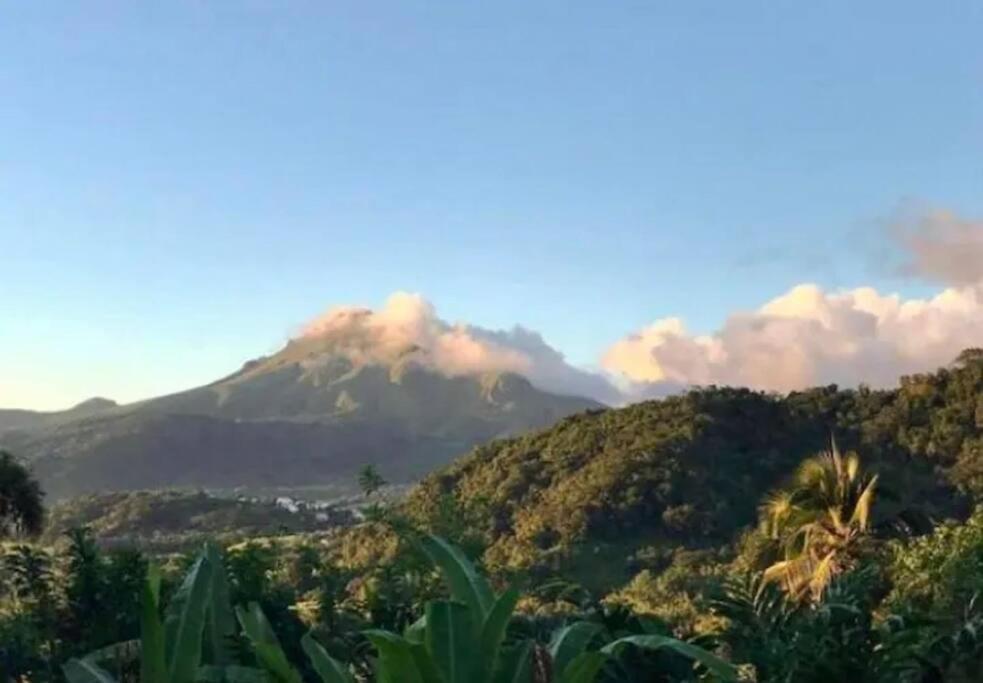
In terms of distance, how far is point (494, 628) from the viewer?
26.7 feet

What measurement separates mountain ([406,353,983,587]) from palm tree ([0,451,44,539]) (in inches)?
1132

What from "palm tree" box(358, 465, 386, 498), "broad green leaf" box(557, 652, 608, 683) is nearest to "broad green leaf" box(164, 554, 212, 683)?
"broad green leaf" box(557, 652, 608, 683)

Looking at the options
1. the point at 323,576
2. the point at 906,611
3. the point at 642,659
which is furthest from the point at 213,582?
the point at 323,576

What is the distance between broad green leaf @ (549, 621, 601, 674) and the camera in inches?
343

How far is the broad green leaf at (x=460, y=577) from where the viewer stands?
862 centimetres

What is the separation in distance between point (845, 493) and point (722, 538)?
25.9m

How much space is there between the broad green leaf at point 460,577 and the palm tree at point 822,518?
22.4m

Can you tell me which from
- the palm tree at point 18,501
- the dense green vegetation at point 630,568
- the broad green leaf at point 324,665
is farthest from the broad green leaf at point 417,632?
the palm tree at point 18,501

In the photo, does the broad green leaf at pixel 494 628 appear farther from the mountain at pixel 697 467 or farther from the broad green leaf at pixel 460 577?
the mountain at pixel 697 467

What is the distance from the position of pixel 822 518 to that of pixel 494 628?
2491cm

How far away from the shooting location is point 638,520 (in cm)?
6069

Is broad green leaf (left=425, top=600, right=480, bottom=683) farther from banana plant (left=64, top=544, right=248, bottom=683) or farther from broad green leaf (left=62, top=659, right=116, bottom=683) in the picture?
broad green leaf (left=62, top=659, right=116, bottom=683)

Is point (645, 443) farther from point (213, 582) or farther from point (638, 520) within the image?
point (213, 582)

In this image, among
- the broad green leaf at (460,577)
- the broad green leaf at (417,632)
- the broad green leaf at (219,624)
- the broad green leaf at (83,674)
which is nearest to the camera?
the broad green leaf at (460,577)
